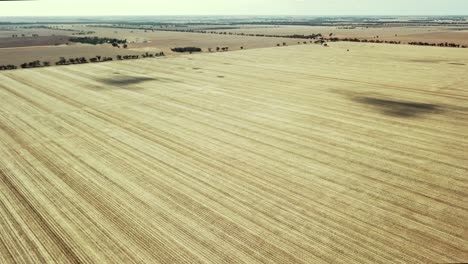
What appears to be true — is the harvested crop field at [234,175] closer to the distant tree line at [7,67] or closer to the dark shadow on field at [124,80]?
the dark shadow on field at [124,80]

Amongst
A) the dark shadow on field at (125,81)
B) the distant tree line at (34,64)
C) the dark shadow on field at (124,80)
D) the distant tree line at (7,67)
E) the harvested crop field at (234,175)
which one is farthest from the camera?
the distant tree line at (34,64)

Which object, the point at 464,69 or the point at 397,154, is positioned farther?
the point at 464,69

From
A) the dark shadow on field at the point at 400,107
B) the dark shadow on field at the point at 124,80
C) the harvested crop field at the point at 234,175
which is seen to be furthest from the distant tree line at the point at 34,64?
the dark shadow on field at the point at 400,107

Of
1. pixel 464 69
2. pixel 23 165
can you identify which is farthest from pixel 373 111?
pixel 464 69

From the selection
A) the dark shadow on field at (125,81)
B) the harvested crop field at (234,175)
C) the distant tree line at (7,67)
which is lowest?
the harvested crop field at (234,175)

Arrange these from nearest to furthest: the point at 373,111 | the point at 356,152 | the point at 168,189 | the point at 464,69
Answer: the point at 168,189 → the point at 356,152 → the point at 373,111 → the point at 464,69

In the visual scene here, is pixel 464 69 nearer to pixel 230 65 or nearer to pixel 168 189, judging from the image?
pixel 230 65

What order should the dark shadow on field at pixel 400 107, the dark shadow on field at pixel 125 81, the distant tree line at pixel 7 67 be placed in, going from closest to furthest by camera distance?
the dark shadow on field at pixel 400 107 < the dark shadow on field at pixel 125 81 < the distant tree line at pixel 7 67
